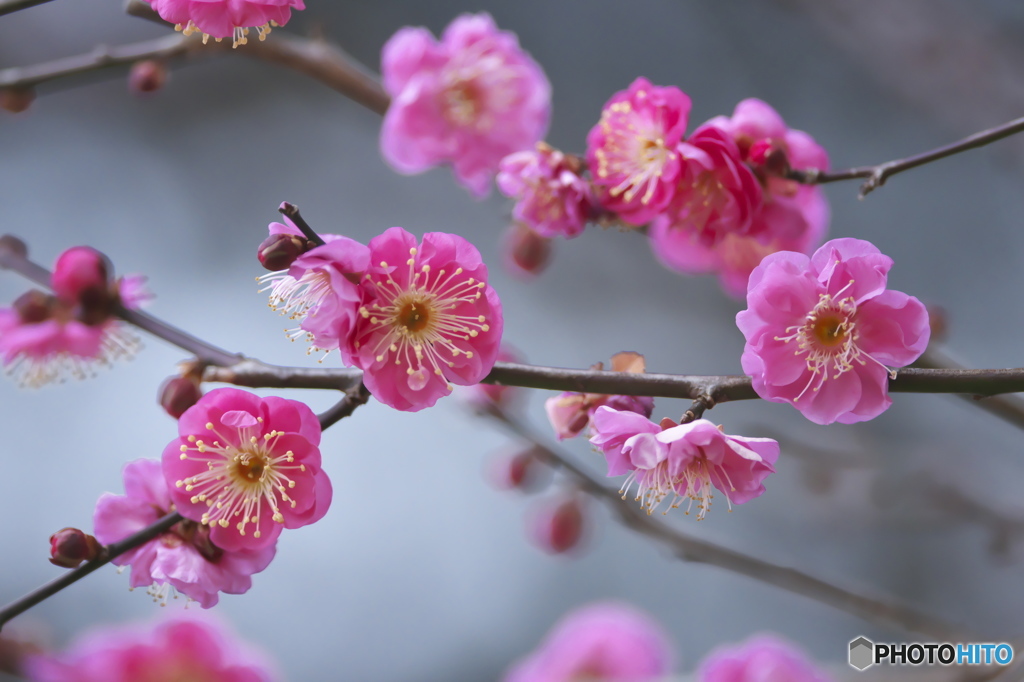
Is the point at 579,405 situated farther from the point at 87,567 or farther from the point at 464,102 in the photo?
the point at 464,102

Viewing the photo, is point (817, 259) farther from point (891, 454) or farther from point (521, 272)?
point (891, 454)

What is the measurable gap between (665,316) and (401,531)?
1.06 m

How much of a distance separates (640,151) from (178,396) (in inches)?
17.0

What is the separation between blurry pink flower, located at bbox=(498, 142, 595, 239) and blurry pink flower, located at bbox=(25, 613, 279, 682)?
2.16 ft

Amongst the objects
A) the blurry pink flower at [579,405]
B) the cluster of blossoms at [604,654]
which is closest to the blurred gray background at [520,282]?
the cluster of blossoms at [604,654]

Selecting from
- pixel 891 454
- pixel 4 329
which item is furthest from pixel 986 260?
pixel 4 329

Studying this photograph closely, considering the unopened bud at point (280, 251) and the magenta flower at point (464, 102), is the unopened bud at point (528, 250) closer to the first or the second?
the magenta flower at point (464, 102)

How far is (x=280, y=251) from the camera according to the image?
43cm

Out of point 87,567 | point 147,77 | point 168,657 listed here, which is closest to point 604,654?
point 168,657

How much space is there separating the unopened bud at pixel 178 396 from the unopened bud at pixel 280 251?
18 centimetres

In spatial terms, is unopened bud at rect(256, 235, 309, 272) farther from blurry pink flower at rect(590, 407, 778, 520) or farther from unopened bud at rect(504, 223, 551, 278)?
unopened bud at rect(504, 223, 551, 278)

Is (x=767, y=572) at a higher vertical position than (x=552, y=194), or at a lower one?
lower

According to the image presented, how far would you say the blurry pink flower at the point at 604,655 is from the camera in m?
1.15

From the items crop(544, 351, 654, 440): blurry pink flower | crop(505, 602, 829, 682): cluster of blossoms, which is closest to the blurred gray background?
crop(505, 602, 829, 682): cluster of blossoms
